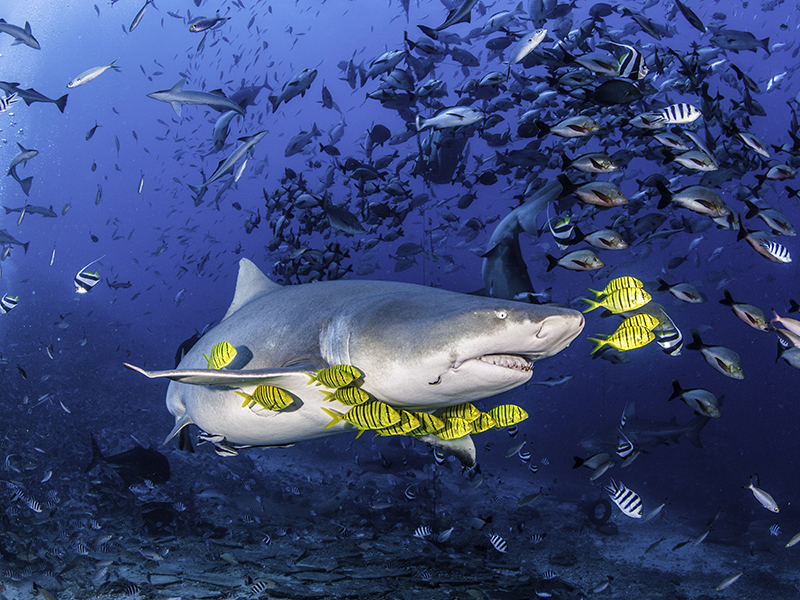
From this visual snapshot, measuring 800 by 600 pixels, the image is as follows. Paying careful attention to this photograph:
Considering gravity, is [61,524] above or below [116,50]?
below

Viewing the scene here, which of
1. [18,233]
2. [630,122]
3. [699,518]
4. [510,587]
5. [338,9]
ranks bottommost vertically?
[18,233]

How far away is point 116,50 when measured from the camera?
211 ft

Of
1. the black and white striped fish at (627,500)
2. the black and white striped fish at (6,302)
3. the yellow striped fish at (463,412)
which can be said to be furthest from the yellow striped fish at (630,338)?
the black and white striped fish at (6,302)

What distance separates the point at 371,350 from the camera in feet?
8.57

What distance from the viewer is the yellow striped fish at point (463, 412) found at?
3012 mm

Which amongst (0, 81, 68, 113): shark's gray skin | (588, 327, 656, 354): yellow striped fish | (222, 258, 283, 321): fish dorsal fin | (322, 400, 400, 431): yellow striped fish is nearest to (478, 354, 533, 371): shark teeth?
(322, 400, 400, 431): yellow striped fish

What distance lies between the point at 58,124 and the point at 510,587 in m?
127

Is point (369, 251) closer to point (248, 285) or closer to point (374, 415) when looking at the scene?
point (248, 285)

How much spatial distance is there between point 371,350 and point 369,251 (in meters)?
10.9

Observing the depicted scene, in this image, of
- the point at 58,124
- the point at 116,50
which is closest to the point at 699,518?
the point at 116,50

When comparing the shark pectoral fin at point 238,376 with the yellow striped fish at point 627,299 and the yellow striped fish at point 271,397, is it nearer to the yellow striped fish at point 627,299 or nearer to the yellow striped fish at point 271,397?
the yellow striped fish at point 271,397

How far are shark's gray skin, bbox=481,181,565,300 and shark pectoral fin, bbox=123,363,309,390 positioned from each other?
3.26 m

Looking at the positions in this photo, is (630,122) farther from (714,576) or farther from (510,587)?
(714,576)

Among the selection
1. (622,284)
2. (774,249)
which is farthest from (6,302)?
(774,249)
